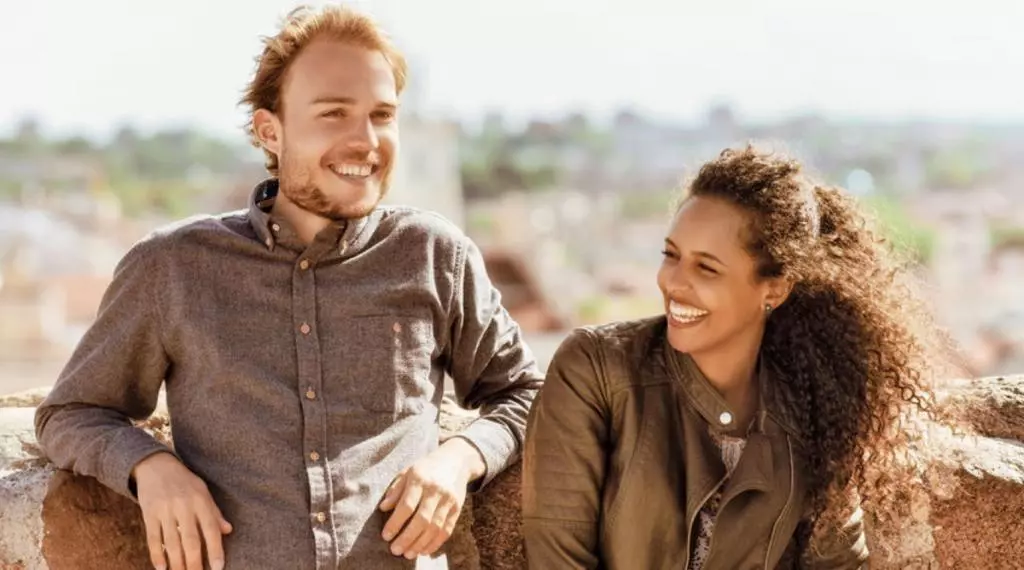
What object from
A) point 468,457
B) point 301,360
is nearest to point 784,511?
point 468,457

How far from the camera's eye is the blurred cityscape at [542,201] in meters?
22.9

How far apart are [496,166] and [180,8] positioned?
1774cm

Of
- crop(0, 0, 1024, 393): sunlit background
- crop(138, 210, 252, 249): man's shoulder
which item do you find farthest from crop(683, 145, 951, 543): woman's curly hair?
crop(0, 0, 1024, 393): sunlit background

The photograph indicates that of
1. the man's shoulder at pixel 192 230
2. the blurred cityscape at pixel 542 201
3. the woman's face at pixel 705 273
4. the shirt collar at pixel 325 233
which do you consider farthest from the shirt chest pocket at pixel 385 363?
the blurred cityscape at pixel 542 201

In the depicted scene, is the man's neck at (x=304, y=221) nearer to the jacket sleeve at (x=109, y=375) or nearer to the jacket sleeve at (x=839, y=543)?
the jacket sleeve at (x=109, y=375)

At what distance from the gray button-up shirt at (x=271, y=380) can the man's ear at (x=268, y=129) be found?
9 cm

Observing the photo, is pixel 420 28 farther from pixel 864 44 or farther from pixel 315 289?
pixel 315 289

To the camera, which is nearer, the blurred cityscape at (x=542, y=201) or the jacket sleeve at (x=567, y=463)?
the jacket sleeve at (x=567, y=463)

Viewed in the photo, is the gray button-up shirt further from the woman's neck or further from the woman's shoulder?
the woman's neck

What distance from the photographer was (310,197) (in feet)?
5.54

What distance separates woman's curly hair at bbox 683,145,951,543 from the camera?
1684mm

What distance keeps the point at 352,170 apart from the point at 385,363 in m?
0.26

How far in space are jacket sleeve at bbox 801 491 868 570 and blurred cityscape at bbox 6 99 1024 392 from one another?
15.5 metres

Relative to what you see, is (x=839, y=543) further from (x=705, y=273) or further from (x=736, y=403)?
(x=705, y=273)
